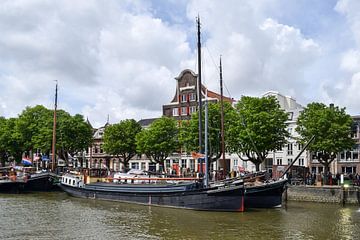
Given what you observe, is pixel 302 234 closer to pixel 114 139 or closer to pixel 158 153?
pixel 158 153

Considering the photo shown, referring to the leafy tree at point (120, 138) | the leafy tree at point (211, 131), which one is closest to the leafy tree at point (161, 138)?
the leafy tree at point (120, 138)

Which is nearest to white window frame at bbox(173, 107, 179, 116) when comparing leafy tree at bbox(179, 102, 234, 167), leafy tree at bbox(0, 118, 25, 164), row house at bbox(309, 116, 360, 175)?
leafy tree at bbox(179, 102, 234, 167)

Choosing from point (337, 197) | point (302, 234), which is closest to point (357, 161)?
point (337, 197)

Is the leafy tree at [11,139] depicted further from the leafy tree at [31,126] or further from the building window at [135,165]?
the building window at [135,165]

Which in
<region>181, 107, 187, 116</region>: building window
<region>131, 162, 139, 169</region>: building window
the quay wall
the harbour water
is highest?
<region>181, 107, 187, 116</region>: building window

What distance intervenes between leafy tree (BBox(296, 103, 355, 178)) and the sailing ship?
623 inches

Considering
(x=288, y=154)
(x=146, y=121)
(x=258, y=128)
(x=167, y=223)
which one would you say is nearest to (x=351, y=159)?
(x=288, y=154)

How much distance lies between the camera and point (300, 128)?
58562mm

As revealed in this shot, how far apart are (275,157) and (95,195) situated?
124 feet

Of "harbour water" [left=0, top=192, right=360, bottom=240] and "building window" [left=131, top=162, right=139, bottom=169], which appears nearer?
"harbour water" [left=0, top=192, right=360, bottom=240]

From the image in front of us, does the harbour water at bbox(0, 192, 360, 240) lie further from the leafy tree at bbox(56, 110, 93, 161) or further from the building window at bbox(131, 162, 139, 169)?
the building window at bbox(131, 162, 139, 169)

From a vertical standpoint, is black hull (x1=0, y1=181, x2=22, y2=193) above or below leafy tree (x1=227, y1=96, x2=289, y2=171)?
below

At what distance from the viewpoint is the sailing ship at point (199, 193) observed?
37.2 m

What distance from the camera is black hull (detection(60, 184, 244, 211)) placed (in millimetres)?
37156
